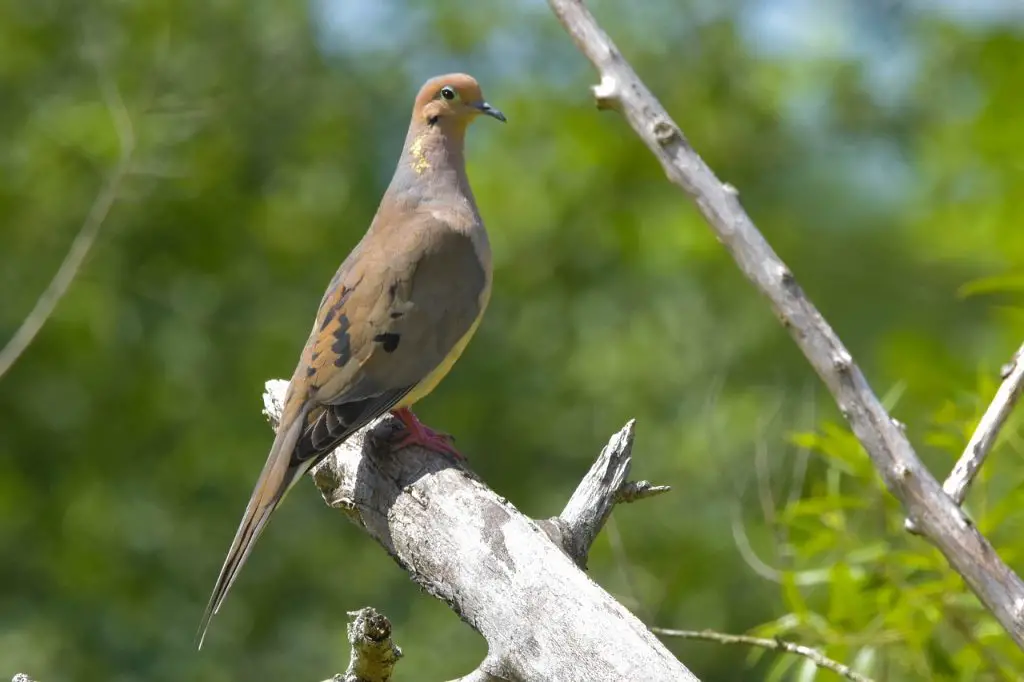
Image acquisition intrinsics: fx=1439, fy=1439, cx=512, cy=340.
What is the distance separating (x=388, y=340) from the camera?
3.46 m

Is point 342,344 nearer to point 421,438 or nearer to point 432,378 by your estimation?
point 432,378

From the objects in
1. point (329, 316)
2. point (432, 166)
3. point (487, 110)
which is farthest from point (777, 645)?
point (487, 110)

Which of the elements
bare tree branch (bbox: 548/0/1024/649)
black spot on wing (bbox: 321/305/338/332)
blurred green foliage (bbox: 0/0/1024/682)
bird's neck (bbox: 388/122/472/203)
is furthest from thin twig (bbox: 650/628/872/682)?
blurred green foliage (bbox: 0/0/1024/682)

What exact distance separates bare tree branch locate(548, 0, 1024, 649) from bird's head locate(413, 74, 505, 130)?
1.43 metres

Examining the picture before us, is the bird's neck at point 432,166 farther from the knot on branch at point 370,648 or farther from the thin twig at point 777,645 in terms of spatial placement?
the knot on branch at point 370,648

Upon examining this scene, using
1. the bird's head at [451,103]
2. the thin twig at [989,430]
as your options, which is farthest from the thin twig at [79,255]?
the thin twig at [989,430]

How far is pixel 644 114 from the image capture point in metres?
2.62

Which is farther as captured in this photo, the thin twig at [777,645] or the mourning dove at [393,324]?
the mourning dove at [393,324]

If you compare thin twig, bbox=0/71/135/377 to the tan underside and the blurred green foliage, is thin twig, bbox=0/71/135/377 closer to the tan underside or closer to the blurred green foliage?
the tan underside

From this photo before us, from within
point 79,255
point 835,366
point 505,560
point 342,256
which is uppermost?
point 342,256

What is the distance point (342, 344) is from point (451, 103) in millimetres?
945

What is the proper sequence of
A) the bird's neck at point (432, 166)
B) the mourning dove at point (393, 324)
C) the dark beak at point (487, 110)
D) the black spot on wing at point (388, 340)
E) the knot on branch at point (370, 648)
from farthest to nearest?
the dark beak at point (487, 110), the bird's neck at point (432, 166), the black spot on wing at point (388, 340), the mourning dove at point (393, 324), the knot on branch at point (370, 648)

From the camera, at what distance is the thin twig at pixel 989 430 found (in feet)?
7.90

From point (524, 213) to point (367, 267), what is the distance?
4.16 meters
